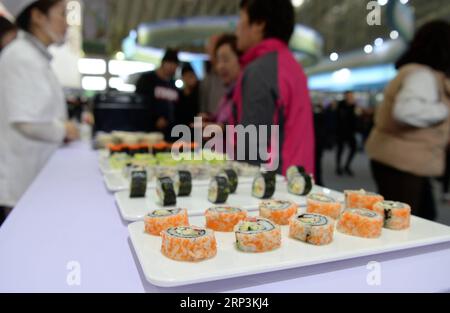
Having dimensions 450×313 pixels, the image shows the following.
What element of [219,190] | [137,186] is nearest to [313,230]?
[219,190]

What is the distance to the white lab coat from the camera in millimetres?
1890

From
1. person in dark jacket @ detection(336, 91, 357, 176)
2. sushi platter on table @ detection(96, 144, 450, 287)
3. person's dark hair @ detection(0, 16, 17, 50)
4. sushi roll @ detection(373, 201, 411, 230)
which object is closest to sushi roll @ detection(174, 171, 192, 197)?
sushi platter on table @ detection(96, 144, 450, 287)

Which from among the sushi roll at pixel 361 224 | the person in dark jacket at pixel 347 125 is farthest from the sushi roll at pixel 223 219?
the person in dark jacket at pixel 347 125

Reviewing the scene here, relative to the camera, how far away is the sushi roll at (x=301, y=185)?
4.29ft

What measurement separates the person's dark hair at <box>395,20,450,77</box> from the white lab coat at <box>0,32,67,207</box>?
2.07 m

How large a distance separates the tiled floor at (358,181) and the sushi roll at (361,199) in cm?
310

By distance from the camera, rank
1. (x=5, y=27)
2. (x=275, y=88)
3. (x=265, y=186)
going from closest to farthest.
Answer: (x=265, y=186), (x=275, y=88), (x=5, y=27)

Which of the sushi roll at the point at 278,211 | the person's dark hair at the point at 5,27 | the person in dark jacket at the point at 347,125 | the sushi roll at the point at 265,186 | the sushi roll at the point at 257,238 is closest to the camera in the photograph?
the sushi roll at the point at 257,238

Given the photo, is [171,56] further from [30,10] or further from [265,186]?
[265,186]

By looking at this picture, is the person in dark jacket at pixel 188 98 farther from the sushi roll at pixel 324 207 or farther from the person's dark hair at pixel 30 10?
the sushi roll at pixel 324 207

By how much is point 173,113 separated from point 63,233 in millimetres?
3225

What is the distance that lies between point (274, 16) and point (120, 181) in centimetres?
120

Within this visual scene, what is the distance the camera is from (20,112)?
1.88 meters
